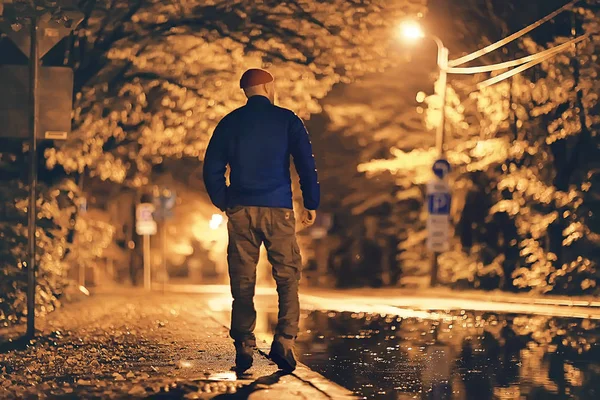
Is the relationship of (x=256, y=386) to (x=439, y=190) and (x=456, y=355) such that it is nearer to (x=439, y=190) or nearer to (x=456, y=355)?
(x=456, y=355)

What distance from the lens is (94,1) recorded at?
20.5 metres

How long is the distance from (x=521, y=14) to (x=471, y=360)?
22.4 metres

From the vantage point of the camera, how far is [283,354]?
10.1 meters

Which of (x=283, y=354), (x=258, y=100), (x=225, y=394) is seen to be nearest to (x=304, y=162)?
(x=258, y=100)

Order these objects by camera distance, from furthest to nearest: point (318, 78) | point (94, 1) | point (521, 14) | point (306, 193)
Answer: point (521, 14), point (318, 78), point (94, 1), point (306, 193)

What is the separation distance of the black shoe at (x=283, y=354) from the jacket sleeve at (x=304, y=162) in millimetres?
967

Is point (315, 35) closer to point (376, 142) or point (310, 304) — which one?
point (310, 304)

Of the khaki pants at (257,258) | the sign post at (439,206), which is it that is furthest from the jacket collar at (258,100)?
the sign post at (439,206)

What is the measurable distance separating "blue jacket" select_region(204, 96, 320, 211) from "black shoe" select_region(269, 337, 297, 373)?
960mm

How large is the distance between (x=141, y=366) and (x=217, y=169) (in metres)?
1.60

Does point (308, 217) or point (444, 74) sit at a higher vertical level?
point (444, 74)

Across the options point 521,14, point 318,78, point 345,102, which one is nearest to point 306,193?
point 318,78

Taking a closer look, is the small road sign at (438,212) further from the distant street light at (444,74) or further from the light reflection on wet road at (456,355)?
the light reflection on wet road at (456,355)

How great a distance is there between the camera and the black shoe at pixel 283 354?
1012cm
